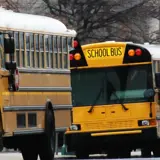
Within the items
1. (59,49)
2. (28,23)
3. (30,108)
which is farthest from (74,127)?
(28,23)

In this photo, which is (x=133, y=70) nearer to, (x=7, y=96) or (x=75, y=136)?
(x=75, y=136)

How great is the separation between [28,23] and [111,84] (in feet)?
7.29

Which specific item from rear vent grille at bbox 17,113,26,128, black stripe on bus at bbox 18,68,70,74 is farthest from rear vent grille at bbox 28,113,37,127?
black stripe on bus at bbox 18,68,70,74

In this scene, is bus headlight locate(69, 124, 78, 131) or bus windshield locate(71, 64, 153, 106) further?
bus headlight locate(69, 124, 78, 131)

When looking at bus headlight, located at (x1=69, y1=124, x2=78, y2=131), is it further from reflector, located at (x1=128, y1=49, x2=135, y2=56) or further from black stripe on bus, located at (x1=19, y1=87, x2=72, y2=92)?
reflector, located at (x1=128, y1=49, x2=135, y2=56)

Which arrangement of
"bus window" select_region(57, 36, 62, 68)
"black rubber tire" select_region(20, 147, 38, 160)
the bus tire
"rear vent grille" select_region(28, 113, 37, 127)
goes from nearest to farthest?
"rear vent grille" select_region(28, 113, 37, 127)
the bus tire
"black rubber tire" select_region(20, 147, 38, 160)
"bus window" select_region(57, 36, 62, 68)

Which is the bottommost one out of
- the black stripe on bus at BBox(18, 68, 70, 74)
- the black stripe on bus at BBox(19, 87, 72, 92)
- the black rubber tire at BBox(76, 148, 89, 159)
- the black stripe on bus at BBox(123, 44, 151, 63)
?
the black rubber tire at BBox(76, 148, 89, 159)

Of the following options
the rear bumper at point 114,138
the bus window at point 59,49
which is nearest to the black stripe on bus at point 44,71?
the bus window at point 59,49

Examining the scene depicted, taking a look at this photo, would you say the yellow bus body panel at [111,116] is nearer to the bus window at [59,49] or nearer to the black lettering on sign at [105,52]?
the black lettering on sign at [105,52]

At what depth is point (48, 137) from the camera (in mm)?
20094

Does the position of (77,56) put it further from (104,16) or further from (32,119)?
(104,16)

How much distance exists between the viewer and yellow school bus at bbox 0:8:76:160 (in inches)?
708

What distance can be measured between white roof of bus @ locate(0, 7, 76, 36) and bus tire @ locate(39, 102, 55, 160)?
5.67 feet

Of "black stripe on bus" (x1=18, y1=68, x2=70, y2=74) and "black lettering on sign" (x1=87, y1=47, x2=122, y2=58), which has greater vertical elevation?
"black lettering on sign" (x1=87, y1=47, x2=122, y2=58)
